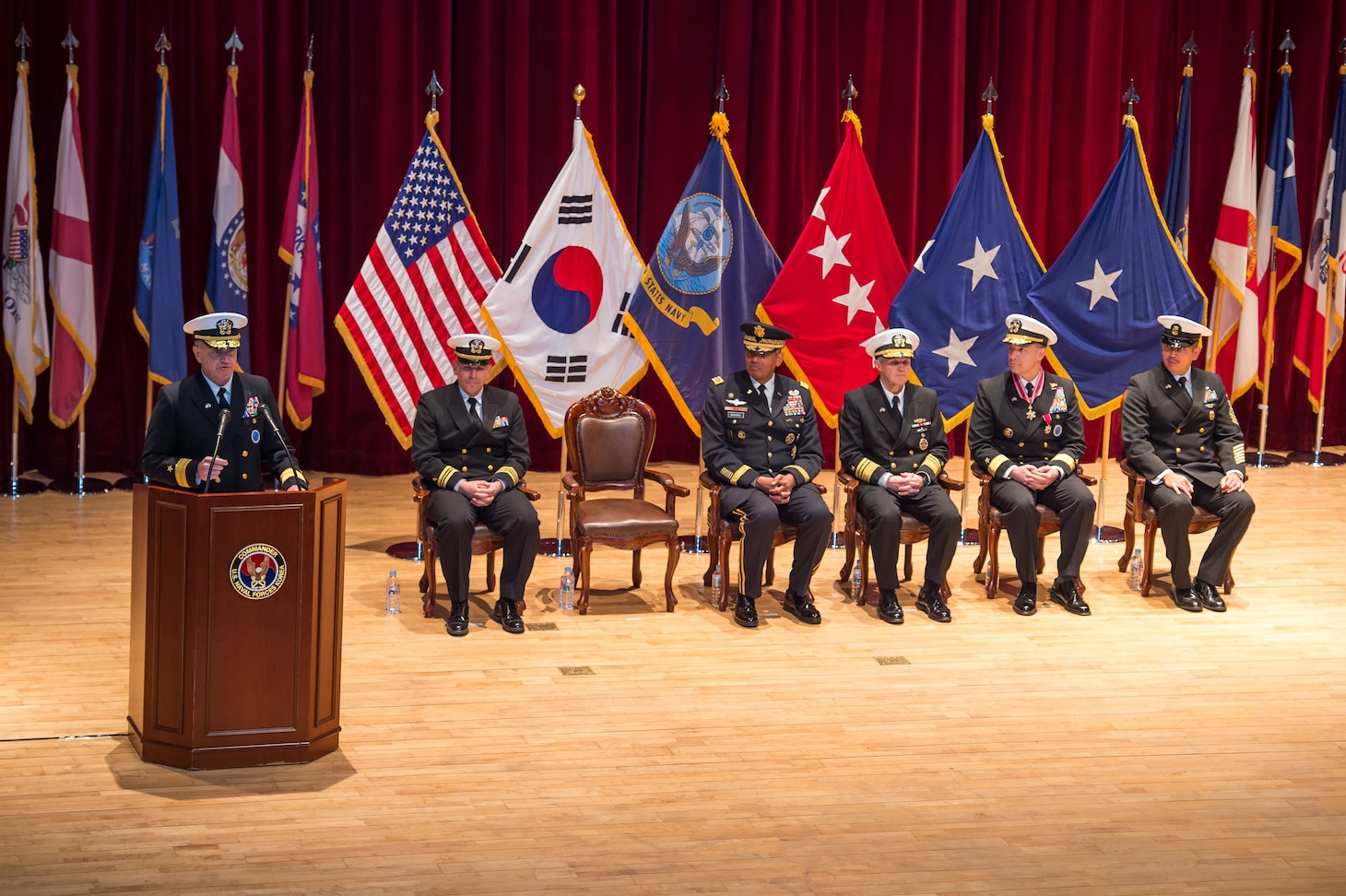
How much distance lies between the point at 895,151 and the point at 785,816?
6.85 m

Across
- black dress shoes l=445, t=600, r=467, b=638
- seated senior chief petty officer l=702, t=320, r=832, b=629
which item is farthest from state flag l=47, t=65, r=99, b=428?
seated senior chief petty officer l=702, t=320, r=832, b=629

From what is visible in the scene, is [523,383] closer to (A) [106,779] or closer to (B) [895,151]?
(A) [106,779]

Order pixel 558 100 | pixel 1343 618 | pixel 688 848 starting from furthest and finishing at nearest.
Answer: pixel 558 100 < pixel 1343 618 < pixel 688 848

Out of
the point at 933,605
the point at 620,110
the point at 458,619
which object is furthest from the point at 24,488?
the point at 933,605

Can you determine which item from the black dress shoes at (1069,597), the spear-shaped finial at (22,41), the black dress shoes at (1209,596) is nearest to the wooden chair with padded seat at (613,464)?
the black dress shoes at (1069,597)

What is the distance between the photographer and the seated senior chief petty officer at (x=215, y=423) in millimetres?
5438

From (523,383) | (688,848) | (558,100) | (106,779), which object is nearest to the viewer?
(688,848)

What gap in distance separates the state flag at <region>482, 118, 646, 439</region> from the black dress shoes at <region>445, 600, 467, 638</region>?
1.30 m

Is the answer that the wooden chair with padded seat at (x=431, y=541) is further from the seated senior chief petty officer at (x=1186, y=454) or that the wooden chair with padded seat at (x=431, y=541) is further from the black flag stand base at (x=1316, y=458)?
the black flag stand base at (x=1316, y=458)

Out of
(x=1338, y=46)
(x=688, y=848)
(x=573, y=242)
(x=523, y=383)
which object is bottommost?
(x=688, y=848)

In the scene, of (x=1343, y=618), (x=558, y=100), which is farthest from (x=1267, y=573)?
(x=558, y=100)

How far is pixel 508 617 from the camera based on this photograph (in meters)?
6.22

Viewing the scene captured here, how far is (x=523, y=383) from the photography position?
726 cm

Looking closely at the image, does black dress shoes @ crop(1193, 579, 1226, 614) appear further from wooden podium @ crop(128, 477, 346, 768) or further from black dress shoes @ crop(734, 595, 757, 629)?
wooden podium @ crop(128, 477, 346, 768)
